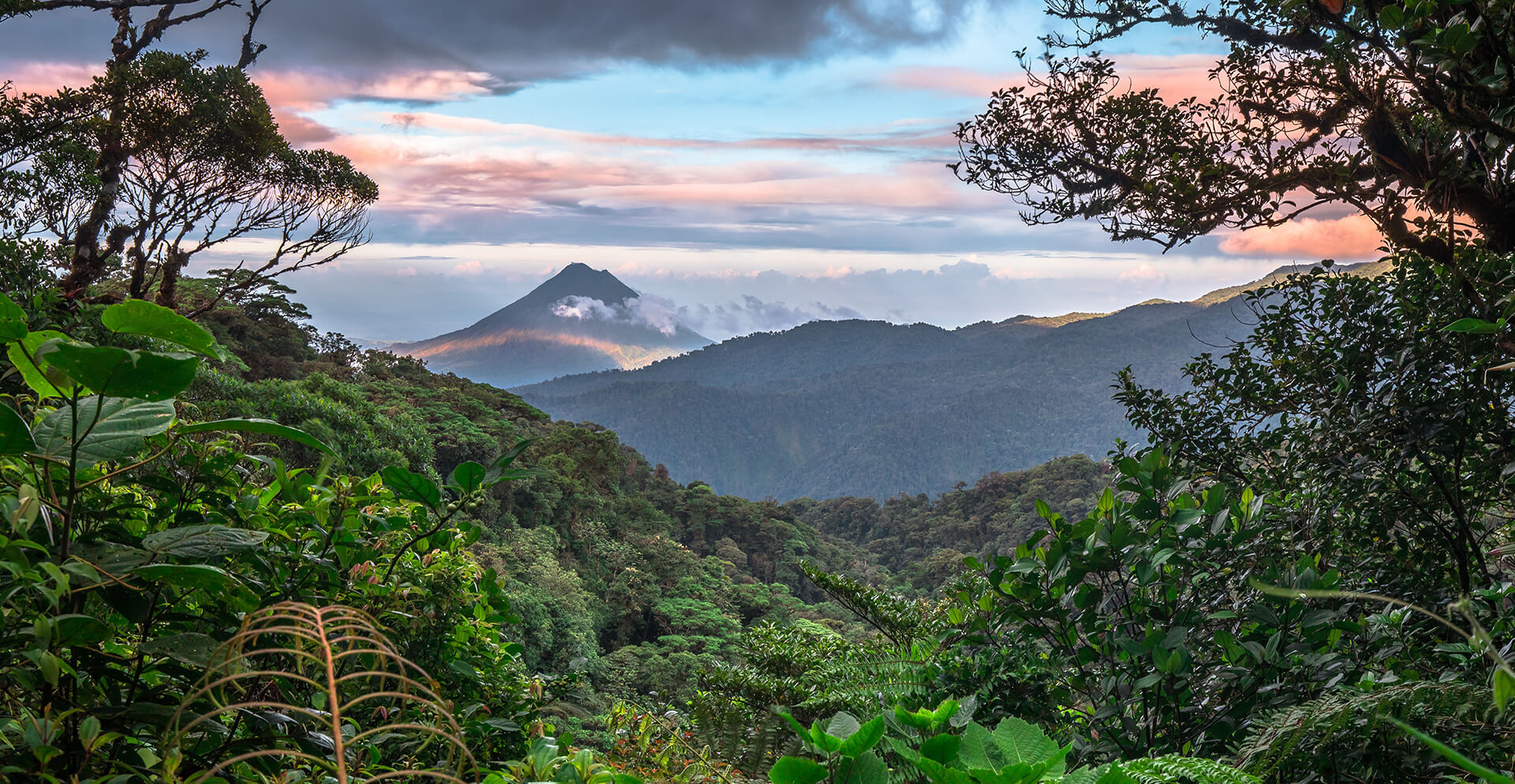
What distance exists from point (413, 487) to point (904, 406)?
91501mm

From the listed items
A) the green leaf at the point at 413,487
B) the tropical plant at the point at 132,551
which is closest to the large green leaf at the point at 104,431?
the tropical plant at the point at 132,551

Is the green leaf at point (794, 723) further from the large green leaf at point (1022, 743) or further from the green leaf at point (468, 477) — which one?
the green leaf at point (468, 477)

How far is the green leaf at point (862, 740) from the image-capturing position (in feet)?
2.17

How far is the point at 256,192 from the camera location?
32.0 ft

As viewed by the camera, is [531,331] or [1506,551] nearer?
[1506,551]

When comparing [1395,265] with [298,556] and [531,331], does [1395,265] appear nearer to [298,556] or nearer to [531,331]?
[298,556]

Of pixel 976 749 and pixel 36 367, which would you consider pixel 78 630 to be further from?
pixel 976 749

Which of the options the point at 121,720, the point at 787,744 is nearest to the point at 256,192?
the point at 787,744

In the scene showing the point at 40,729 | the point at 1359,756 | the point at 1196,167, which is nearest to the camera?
the point at 40,729

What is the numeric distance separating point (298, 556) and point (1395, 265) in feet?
10.1

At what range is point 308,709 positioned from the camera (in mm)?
543

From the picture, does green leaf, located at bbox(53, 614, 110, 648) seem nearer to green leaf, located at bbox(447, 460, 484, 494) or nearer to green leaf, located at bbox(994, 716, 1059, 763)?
green leaf, located at bbox(447, 460, 484, 494)

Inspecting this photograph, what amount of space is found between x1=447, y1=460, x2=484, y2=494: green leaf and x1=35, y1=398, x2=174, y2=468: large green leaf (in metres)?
0.35

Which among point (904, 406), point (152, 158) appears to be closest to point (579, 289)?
point (904, 406)
